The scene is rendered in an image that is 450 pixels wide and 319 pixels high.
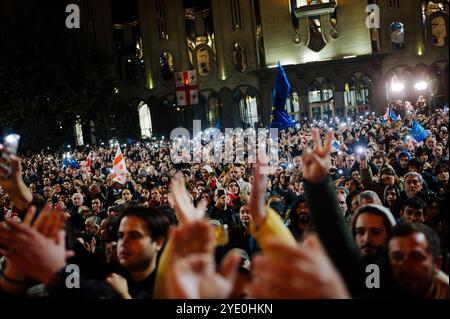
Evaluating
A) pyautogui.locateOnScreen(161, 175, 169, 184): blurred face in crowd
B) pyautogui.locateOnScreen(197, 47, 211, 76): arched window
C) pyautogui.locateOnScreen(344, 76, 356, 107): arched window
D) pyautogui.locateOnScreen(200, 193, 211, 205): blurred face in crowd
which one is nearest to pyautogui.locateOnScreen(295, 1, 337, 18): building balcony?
pyautogui.locateOnScreen(344, 76, 356, 107): arched window

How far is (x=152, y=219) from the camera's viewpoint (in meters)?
3.15

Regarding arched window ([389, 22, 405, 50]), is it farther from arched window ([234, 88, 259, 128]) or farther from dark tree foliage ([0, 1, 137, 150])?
dark tree foliage ([0, 1, 137, 150])

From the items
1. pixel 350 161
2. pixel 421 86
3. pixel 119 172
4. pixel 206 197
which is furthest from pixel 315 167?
pixel 421 86

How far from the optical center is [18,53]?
30.1 metres

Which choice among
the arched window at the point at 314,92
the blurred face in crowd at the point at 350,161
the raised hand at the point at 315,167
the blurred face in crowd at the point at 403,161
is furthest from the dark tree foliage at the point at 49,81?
the raised hand at the point at 315,167

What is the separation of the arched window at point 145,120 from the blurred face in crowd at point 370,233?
37.6 m

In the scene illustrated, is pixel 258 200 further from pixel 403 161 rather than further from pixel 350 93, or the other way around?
pixel 350 93

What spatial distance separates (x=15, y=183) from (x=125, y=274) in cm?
94

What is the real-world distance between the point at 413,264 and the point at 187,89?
30.8m

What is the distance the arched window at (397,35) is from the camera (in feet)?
110

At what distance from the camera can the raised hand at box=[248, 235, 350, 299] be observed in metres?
1.43

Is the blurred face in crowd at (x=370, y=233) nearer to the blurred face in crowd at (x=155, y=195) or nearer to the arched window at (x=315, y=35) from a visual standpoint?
the blurred face in crowd at (x=155, y=195)

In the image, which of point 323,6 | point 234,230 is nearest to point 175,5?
point 323,6
